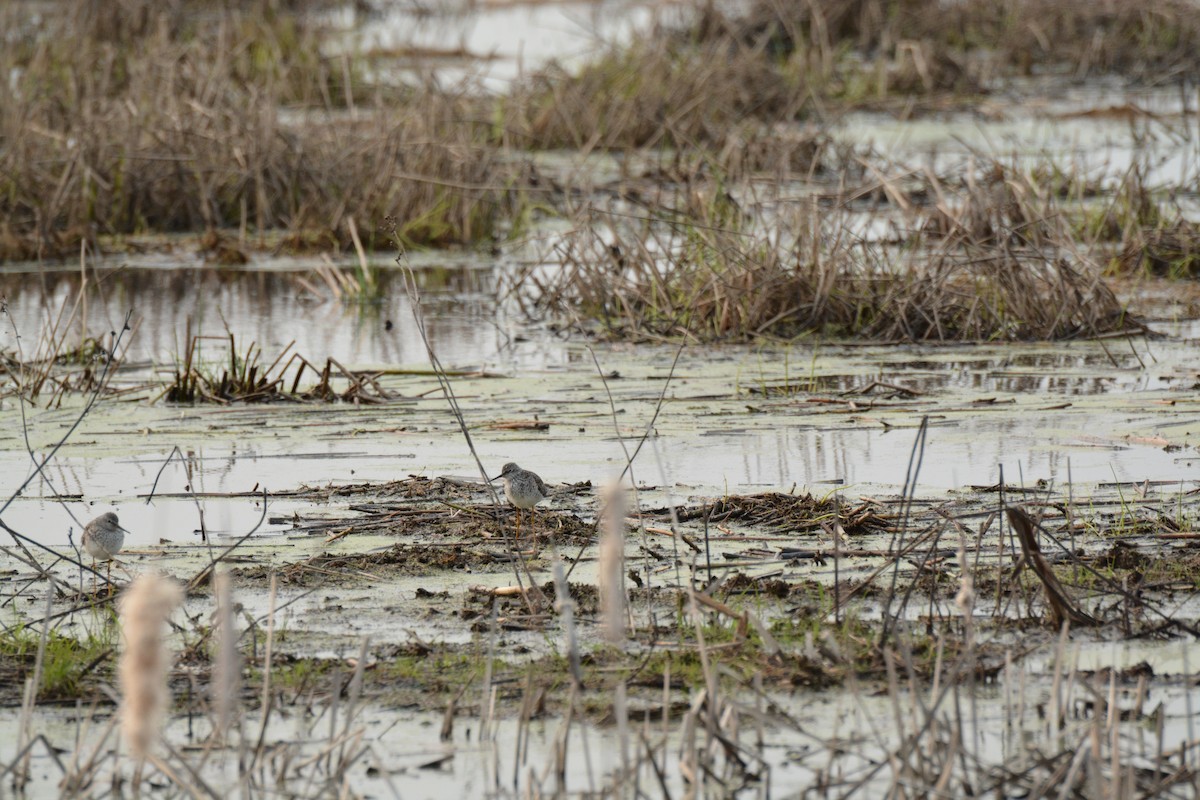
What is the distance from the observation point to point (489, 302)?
10.7 metres

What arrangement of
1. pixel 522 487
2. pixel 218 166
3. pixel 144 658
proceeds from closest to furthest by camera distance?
pixel 144 658
pixel 522 487
pixel 218 166

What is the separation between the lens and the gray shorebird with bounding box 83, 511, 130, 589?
4.83 metres

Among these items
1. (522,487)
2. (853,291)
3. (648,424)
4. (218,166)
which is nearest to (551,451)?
(648,424)

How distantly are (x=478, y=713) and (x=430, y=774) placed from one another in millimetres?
278

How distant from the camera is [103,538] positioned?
4.84 m

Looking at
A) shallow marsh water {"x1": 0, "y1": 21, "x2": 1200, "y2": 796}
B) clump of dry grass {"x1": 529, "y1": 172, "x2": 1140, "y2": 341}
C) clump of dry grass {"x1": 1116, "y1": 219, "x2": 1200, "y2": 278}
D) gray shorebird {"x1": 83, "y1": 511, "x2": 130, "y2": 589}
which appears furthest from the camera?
clump of dry grass {"x1": 1116, "y1": 219, "x2": 1200, "y2": 278}

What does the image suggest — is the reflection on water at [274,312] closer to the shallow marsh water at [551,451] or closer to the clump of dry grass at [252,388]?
the shallow marsh water at [551,451]

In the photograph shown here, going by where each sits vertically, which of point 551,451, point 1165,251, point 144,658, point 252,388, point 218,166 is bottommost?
point 551,451

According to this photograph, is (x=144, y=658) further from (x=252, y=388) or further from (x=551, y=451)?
(x=252, y=388)

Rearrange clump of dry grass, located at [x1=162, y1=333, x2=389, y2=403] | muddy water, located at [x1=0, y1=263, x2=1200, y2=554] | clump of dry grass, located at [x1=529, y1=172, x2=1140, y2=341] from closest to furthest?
muddy water, located at [x1=0, y1=263, x2=1200, y2=554] < clump of dry grass, located at [x1=162, y1=333, x2=389, y2=403] < clump of dry grass, located at [x1=529, y1=172, x2=1140, y2=341]

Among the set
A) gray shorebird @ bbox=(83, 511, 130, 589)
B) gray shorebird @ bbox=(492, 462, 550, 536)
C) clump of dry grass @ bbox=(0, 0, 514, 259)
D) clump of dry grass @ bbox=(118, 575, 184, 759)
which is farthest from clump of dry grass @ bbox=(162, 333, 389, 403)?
clump of dry grass @ bbox=(118, 575, 184, 759)

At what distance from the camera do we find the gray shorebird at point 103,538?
15.9 ft

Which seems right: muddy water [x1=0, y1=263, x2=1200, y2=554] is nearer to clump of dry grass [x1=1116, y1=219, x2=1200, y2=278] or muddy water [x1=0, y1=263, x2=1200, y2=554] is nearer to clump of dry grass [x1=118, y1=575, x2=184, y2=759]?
clump of dry grass [x1=1116, y1=219, x2=1200, y2=278]

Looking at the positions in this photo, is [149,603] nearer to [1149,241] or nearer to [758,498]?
[758,498]
